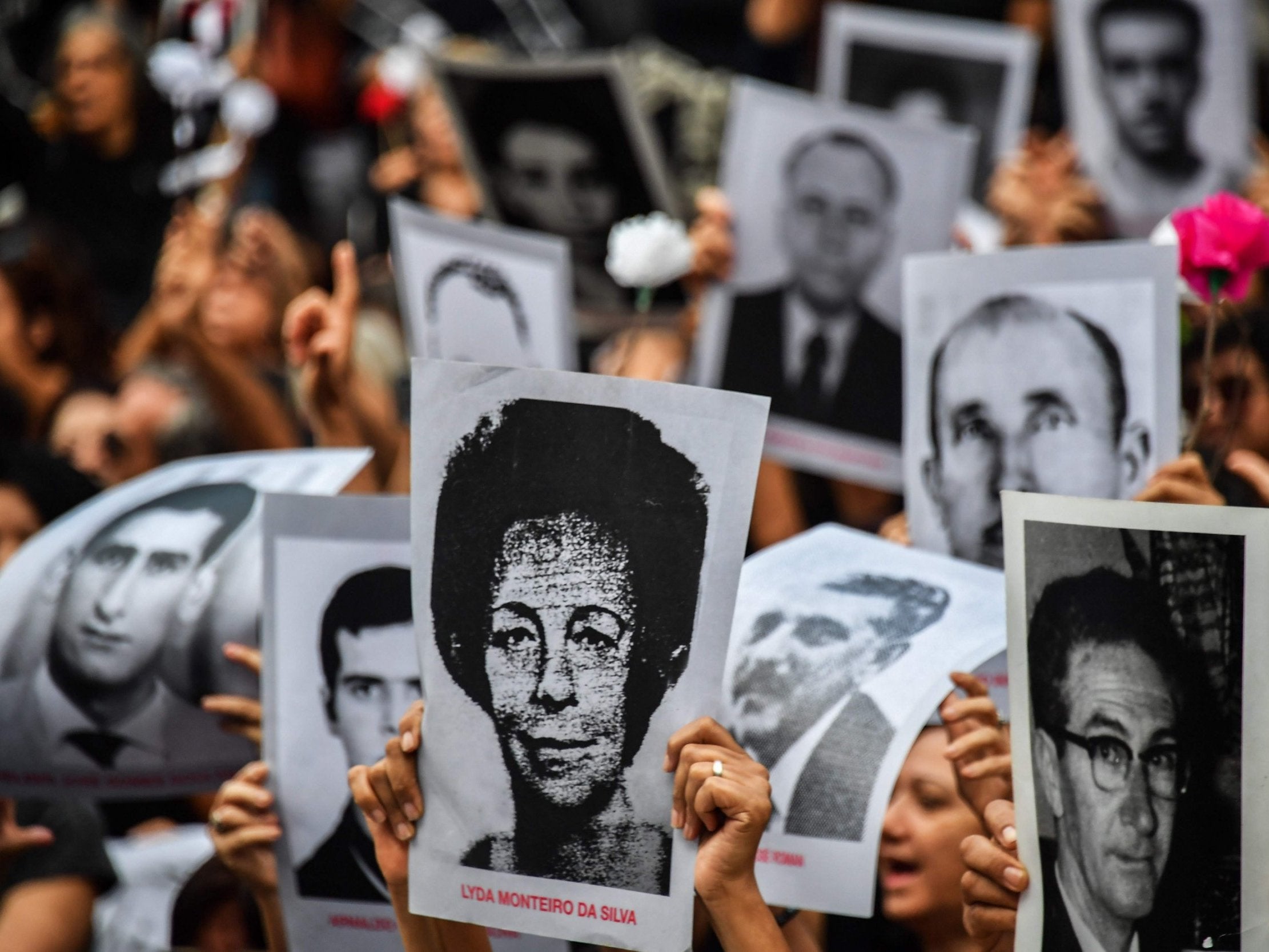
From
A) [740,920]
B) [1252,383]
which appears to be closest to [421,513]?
[740,920]

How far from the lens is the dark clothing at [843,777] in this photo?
122 centimetres

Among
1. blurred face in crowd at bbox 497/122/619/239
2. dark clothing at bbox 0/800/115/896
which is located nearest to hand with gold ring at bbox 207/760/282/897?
dark clothing at bbox 0/800/115/896

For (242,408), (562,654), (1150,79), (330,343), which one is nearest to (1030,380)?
(562,654)

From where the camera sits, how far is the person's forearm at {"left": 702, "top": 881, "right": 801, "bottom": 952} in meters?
1.09

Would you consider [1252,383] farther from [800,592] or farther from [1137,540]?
[1137,540]

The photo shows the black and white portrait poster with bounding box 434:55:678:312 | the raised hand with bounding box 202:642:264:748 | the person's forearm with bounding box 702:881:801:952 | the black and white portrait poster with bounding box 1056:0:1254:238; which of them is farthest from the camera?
the black and white portrait poster with bounding box 434:55:678:312

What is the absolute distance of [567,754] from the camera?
3.61 ft

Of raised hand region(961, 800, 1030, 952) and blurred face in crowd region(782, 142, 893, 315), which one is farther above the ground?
blurred face in crowd region(782, 142, 893, 315)

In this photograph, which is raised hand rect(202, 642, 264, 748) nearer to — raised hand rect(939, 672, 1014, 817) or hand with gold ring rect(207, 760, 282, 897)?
hand with gold ring rect(207, 760, 282, 897)

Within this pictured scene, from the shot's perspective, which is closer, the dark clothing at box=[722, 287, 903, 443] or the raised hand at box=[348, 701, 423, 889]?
the raised hand at box=[348, 701, 423, 889]

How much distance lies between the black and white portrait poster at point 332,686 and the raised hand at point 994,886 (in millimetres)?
533

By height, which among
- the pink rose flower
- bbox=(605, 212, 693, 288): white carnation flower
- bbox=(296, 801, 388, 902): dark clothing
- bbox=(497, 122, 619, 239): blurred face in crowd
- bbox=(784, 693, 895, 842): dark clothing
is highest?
bbox=(497, 122, 619, 239): blurred face in crowd

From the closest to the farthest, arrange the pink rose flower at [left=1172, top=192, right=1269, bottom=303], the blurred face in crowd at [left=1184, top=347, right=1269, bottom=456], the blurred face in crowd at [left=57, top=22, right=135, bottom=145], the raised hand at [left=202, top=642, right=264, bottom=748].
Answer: the pink rose flower at [left=1172, top=192, right=1269, bottom=303] < the raised hand at [left=202, top=642, right=264, bottom=748] < the blurred face in crowd at [left=1184, top=347, right=1269, bottom=456] < the blurred face in crowd at [left=57, top=22, right=135, bottom=145]

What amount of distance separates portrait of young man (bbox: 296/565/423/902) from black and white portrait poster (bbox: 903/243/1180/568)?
0.54 meters
